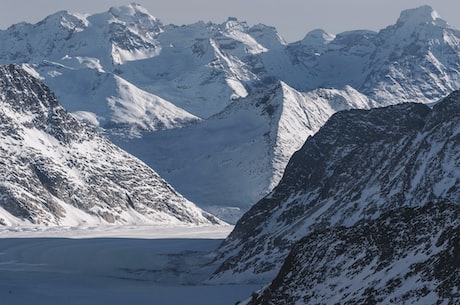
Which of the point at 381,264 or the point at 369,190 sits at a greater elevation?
the point at 369,190

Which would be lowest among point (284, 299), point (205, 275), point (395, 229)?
point (205, 275)

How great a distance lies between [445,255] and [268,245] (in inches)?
4555

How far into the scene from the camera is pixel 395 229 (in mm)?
73000

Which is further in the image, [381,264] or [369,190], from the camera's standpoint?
[369,190]

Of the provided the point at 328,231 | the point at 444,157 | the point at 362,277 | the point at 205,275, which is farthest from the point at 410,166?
the point at 362,277

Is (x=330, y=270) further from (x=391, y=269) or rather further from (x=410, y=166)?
(x=410, y=166)

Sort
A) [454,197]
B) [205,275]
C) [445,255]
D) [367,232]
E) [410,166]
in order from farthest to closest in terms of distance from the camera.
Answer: [205,275] → [410,166] → [454,197] → [367,232] → [445,255]

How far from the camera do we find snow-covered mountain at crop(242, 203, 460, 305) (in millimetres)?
61344

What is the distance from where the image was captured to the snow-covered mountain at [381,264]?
61.3 metres

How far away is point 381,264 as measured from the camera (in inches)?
2709

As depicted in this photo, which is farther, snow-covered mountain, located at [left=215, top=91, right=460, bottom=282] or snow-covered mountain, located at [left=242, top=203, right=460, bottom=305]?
snow-covered mountain, located at [left=215, top=91, right=460, bottom=282]

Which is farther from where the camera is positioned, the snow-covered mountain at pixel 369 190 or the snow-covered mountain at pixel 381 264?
the snow-covered mountain at pixel 369 190

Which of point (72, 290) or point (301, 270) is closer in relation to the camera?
point (301, 270)

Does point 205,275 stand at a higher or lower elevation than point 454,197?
lower
